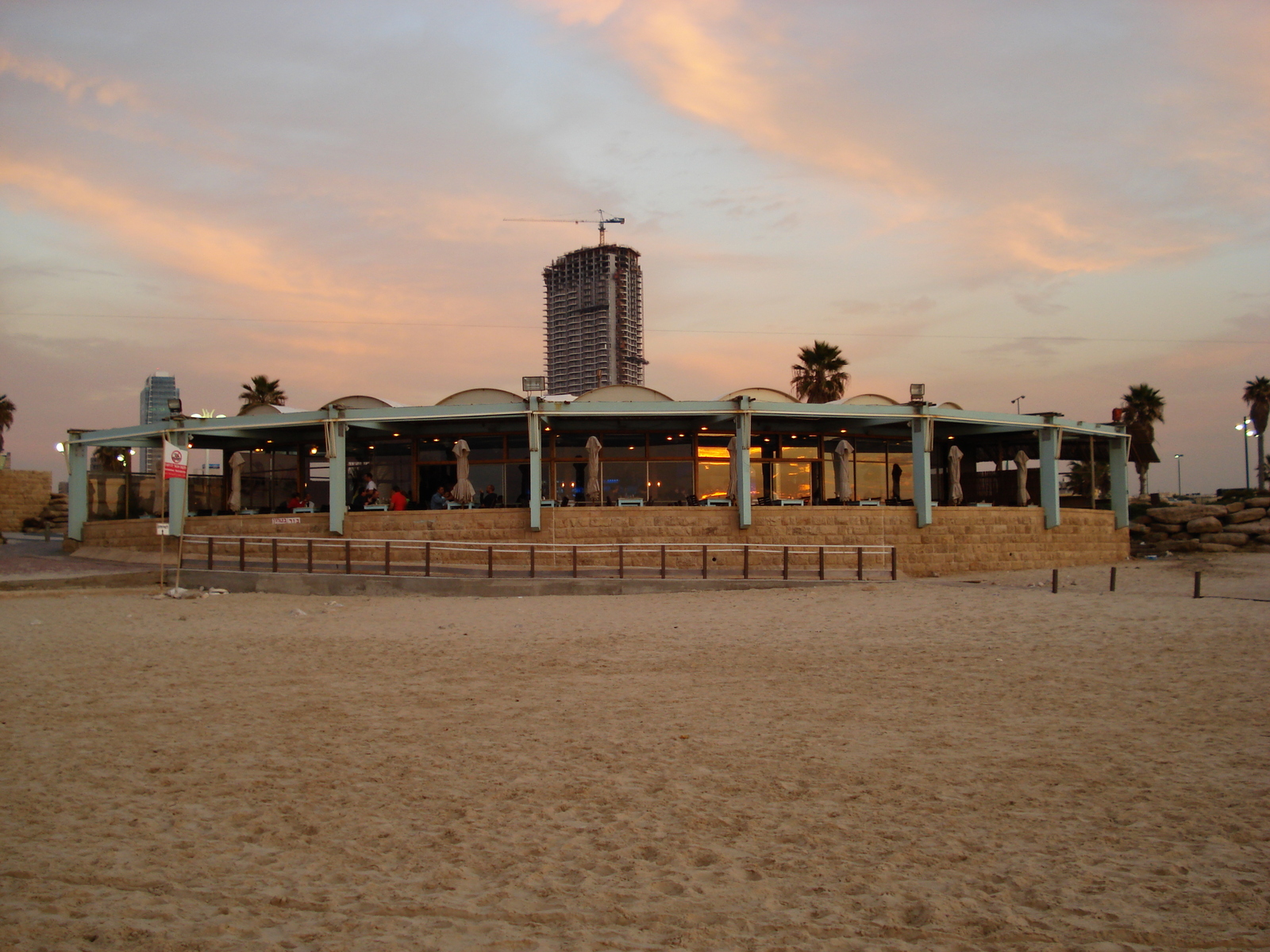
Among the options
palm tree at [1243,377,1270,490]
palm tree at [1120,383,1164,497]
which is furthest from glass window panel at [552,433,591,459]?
palm tree at [1243,377,1270,490]

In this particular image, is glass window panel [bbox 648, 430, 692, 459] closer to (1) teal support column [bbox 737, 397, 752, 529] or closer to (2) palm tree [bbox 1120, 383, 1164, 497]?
(1) teal support column [bbox 737, 397, 752, 529]

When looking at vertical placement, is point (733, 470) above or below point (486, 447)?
below

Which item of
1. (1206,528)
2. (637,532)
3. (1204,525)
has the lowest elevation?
(1206,528)

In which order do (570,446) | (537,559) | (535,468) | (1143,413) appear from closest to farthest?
A: (537,559) < (535,468) < (570,446) < (1143,413)

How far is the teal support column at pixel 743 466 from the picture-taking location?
19172 mm

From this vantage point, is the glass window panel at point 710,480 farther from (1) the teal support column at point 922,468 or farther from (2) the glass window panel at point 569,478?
(1) the teal support column at point 922,468

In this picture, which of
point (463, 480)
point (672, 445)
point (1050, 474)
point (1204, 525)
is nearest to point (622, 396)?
point (672, 445)

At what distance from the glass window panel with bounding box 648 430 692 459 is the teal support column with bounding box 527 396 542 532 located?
423cm

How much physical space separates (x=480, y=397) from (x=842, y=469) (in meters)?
9.63

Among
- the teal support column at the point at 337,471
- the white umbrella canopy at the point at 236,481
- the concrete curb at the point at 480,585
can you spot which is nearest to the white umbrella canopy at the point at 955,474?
the concrete curb at the point at 480,585

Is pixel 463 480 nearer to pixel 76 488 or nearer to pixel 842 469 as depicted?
pixel 842 469

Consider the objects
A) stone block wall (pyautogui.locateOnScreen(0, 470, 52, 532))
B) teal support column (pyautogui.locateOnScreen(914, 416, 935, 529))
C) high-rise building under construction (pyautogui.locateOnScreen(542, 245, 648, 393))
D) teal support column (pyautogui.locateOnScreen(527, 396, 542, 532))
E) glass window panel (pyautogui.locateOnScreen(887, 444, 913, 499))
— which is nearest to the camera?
teal support column (pyautogui.locateOnScreen(527, 396, 542, 532))

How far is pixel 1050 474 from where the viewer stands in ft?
74.0

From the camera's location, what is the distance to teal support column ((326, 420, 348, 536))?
1939cm
